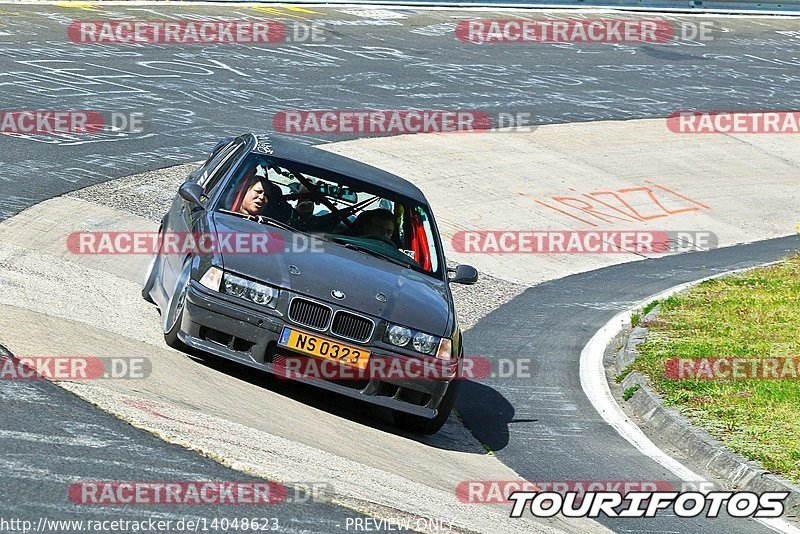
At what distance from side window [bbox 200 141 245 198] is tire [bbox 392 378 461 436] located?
2.20 meters

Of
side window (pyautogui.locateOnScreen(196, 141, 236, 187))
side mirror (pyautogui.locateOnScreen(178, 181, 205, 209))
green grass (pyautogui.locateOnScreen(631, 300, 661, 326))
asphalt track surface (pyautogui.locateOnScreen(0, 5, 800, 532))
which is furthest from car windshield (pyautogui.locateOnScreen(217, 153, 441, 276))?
green grass (pyautogui.locateOnScreen(631, 300, 661, 326))

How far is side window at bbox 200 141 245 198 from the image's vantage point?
8.86 metres

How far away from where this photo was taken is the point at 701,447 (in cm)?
847

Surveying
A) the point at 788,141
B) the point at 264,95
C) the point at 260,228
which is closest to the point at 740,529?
the point at 260,228

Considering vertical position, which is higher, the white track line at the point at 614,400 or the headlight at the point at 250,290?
the headlight at the point at 250,290

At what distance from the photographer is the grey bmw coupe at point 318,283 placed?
741cm

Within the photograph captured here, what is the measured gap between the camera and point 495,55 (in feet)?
86.1

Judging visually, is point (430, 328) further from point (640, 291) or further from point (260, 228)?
point (640, 291)

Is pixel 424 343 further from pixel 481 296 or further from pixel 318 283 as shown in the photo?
pixel 481 296

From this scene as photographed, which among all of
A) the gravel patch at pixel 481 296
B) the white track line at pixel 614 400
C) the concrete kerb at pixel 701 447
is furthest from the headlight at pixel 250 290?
the gravel patch at pixel 481 296

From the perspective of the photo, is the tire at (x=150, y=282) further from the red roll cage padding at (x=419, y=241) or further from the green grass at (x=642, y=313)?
the green grass at (x=642, y=313)

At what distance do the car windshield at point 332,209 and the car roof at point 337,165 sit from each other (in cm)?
8

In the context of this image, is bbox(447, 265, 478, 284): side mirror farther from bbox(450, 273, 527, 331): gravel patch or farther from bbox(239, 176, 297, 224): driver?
bbox(450, 273, 527, 331): gravel patch

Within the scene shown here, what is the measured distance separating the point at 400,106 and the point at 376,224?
12.5m
